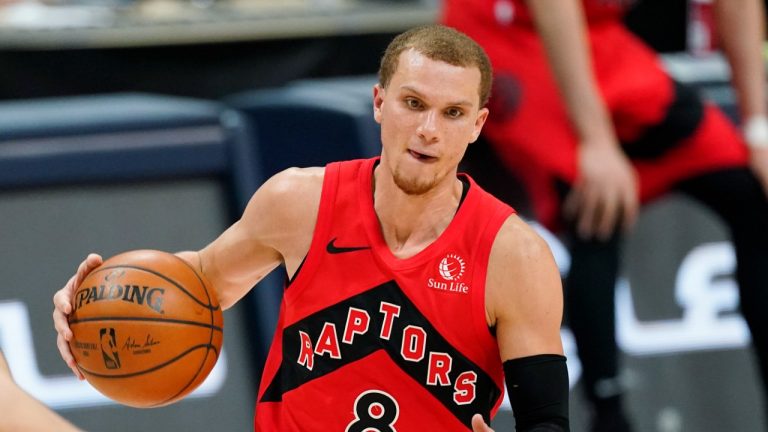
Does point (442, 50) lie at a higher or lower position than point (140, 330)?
higher

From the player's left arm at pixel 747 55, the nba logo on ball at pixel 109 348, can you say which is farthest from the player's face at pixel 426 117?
the player's left arm at pixel 747 55

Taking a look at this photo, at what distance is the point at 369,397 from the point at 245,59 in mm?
4639

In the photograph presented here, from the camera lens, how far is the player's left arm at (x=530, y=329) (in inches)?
119

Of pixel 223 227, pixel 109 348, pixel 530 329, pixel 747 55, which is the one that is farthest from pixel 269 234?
pixel 747 55

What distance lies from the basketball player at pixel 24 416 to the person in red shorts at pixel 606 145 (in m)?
2.30

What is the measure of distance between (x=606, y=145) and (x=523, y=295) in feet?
4.67

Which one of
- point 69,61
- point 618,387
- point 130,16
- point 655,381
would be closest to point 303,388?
point 618,387

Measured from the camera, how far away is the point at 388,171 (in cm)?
323

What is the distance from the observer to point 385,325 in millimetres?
3172

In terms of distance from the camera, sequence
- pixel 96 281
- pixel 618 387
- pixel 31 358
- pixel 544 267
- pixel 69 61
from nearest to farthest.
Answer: pixel 544 267 → pixel 96 281 → pixel 618 387 → pixel 31 358 → pixel 69 61

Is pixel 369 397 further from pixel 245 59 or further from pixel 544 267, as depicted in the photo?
pixel 245 59

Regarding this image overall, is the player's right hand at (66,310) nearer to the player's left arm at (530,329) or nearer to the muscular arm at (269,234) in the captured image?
the muscular arm at (269,234)

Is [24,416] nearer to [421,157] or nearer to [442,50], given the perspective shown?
[421,157]

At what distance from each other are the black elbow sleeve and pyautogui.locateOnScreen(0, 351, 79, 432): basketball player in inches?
40.7
